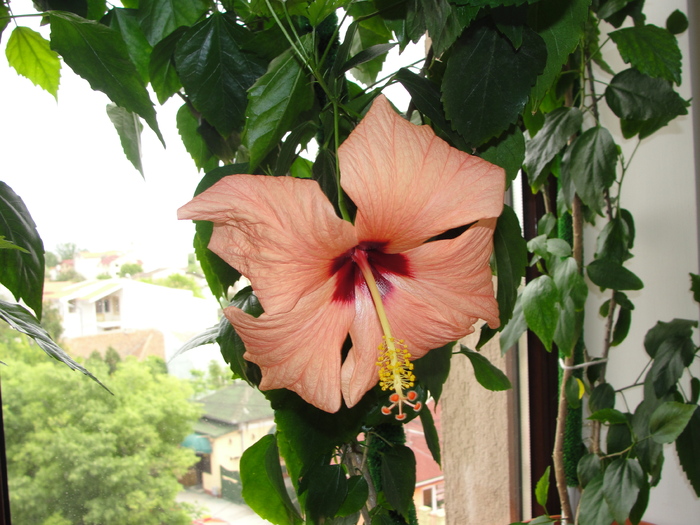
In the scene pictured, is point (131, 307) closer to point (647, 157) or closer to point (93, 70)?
point (93, 70)

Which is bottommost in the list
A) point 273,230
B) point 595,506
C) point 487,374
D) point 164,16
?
point 595,506

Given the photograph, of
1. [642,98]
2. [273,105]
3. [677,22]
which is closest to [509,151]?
[273,105]

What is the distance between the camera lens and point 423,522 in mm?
1188

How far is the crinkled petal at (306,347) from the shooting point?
29 cm

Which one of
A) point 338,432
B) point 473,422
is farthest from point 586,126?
point 338,432

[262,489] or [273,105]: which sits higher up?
[273,105]

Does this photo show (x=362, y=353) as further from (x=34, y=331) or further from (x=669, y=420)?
(x=669, y=420)

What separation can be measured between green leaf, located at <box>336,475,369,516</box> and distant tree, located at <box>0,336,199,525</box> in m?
0.46

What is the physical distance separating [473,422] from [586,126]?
692 mm

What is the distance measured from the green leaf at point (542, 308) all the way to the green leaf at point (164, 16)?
1.87 ft

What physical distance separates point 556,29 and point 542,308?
49 centimetres

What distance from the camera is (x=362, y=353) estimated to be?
32 centimetres

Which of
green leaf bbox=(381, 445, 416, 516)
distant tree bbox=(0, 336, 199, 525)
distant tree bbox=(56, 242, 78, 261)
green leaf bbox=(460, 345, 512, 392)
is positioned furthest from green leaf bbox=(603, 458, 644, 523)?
distant tree bbox=(56, 242, 78, 261)

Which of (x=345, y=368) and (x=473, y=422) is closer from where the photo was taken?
(x=345, y=368)
